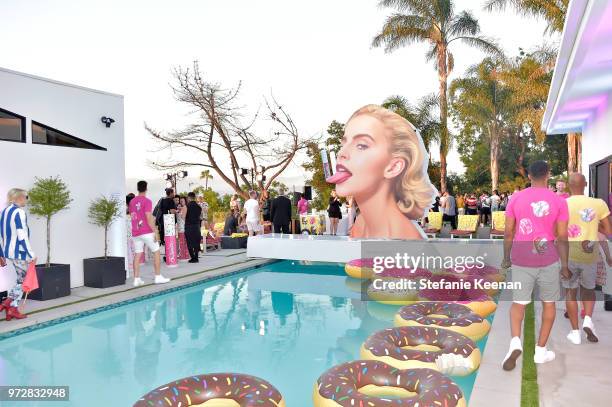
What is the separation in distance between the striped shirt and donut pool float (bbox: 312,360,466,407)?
4.71m

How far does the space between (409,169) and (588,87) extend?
10.9 feet

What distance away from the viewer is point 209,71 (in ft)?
62.9

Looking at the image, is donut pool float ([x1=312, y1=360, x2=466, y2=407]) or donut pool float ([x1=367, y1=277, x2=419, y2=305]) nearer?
donut pool float ([x1=312, y1=360, x2=466, y2=407])

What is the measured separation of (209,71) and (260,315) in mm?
14008

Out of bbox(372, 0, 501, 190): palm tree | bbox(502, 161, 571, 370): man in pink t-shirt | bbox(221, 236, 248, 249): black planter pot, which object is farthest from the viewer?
bbox(372, 0, 501, 190): palm tree

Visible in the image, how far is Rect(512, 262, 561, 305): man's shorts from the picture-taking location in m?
4.21

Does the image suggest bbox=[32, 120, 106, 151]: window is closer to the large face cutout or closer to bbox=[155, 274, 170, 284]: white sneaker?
bbox=[155, 274, 170, 284]: white sneaker

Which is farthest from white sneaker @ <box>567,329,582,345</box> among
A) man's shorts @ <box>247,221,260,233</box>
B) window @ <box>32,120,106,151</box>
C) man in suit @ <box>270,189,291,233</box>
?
man's shorts @ <box>247,221,260,233</box>

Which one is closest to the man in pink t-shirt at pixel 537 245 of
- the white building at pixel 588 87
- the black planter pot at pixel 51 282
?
the white building at pixel 588 87

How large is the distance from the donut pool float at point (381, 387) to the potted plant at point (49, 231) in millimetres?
5698

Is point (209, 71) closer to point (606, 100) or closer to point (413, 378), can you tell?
point (606, 100)

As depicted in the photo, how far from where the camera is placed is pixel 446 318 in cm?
574

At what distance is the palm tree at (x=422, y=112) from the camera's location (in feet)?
67.3

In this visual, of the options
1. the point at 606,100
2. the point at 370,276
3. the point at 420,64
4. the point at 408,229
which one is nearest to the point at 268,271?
the point at 370,276
